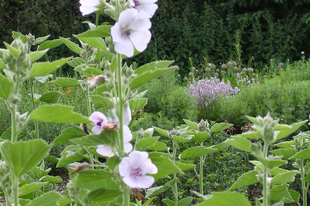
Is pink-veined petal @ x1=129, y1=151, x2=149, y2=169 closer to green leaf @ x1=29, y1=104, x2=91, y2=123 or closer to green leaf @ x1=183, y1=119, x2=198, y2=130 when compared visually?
green leaf @ x1=29, y1=104, x2=91, y2=123

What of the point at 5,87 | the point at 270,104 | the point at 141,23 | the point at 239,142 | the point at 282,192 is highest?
the point at 141,23

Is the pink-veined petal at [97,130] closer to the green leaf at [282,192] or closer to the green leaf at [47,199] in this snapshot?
the green leaf at [47,199]

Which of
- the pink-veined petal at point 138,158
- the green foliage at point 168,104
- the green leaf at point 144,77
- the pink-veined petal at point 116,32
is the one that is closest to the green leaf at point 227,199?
the pink-veined petal at point 138,158

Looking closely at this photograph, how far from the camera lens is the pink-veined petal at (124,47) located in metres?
0.70

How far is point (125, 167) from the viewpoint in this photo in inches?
27.6

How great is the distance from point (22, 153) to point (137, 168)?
0.72 feet

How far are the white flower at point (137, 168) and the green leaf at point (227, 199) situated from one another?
17 cm

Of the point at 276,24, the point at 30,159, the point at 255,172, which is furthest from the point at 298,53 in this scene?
the point at 30,159

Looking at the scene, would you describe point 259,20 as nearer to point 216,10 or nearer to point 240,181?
point 216,10

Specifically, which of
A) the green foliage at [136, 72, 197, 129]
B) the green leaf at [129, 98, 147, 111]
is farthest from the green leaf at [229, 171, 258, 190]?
the green foliage at [136, 72, 197, 129]

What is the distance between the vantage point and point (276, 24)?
313 inches

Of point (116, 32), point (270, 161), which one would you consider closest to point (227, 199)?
point (270, 161)

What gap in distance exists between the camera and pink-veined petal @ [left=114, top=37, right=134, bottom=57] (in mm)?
704

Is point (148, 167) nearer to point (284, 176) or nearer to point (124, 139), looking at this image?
point (124, 139)
